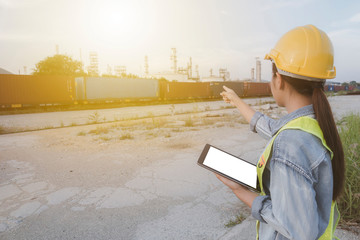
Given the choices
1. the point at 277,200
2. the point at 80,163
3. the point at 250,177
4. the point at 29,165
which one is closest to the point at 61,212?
the point at 80,163

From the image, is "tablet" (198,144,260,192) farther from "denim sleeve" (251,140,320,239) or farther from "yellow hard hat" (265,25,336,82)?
"yellow hard hat" (265,25,336,82)

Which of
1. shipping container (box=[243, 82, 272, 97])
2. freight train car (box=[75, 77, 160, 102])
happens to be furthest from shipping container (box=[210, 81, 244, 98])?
freight train car (box=[75, 77, 160, 102])

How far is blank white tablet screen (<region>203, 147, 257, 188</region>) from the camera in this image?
1228 millimetres

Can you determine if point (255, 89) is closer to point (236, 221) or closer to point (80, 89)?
point (80, 89)

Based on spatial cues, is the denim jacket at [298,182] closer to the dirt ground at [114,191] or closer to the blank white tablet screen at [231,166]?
the blank white tablet screen at [231,166]

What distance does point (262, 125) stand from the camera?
163cm

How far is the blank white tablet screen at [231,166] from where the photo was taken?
4.03 feet

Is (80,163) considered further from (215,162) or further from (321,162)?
(321,162)

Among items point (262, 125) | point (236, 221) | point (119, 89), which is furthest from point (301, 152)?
point (119, 89)

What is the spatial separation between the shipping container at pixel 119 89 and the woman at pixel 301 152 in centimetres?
2037

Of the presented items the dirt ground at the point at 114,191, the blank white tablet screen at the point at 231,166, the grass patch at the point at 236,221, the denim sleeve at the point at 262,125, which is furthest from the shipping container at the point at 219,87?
the blank white tablet screen at the point at 231,166

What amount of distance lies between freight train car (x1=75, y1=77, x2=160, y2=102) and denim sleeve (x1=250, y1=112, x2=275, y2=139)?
19797 mm

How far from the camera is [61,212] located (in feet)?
10.4

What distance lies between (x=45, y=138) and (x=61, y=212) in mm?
5256
